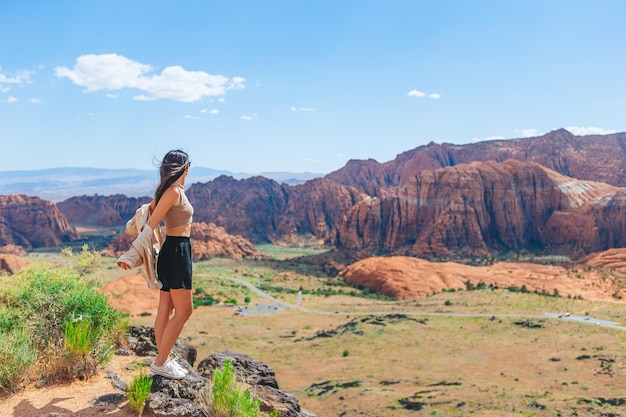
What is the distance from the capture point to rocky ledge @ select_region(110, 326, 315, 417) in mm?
5699

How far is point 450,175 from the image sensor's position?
84875 mm

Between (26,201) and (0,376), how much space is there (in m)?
124

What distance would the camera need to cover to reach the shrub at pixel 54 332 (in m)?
6.45

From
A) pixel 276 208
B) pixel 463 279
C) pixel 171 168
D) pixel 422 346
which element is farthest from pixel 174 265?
pixel 276 208

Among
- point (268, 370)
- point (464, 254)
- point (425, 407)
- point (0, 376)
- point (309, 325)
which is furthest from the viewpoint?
point (464, 254)

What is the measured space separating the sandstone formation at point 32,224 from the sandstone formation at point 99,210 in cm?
3090

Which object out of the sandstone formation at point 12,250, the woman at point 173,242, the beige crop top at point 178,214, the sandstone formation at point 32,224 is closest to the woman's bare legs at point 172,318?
the woman at point 173,242

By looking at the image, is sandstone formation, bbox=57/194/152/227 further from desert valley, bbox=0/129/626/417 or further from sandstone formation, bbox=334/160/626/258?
sandstone formation, bbox=334/160/626/258

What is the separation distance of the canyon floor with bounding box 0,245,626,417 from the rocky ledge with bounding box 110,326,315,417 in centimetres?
47

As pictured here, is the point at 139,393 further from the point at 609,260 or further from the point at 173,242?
the point at 609,260

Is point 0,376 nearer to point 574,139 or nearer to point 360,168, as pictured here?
point 574,139

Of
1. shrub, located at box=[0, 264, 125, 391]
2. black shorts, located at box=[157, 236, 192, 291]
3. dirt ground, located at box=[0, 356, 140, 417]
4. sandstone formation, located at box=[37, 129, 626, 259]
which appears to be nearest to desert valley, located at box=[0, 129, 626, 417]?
dirt ground, located at box=[0, 356, 140, 417]

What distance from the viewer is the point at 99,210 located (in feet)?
495

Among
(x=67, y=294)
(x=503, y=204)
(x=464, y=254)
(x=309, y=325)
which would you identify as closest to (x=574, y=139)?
(x=503, y=204)
